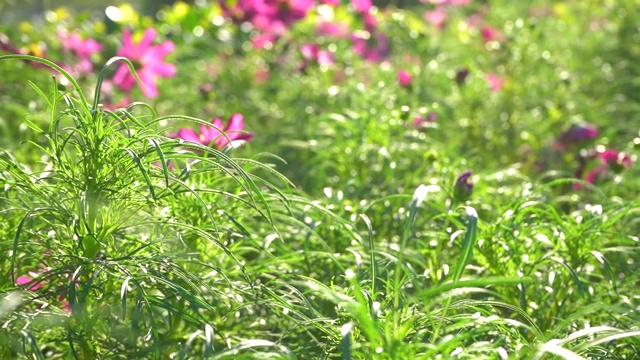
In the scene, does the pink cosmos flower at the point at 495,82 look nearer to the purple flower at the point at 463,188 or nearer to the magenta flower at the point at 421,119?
the magenta flower at the point at 421,119

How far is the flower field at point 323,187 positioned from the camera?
1.12 m

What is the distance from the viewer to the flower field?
1115 millimetres

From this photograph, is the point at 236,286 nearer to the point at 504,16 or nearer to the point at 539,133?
the point at 539,133

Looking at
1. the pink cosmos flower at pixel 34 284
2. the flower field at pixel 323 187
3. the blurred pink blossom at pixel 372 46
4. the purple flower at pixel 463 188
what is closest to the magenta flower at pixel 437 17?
the flower field at pixel 323 187

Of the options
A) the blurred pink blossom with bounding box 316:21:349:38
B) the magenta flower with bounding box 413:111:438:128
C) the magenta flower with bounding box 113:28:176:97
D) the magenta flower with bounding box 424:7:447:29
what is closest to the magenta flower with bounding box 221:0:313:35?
the blurred pink blossom with bounding box 316:21:349:38

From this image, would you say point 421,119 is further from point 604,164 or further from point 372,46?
point 372,46

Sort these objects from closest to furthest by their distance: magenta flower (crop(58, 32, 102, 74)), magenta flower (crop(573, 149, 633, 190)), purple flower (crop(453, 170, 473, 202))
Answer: purple flower (crop(453, 170, 473, 202))
magenta flower (crop(573, 149, 633, 190))
magenta flower (crop(58, 32, 102, 74))

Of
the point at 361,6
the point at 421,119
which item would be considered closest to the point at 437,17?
the point at 361,6

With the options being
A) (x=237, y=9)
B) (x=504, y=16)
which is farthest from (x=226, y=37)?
(x=504, y=16)

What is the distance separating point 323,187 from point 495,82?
39.1 inches

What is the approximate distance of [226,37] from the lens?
10.2ft

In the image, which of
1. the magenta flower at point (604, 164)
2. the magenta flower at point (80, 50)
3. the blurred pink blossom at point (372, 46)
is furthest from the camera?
the blurred pink blossom at point (372, 46)

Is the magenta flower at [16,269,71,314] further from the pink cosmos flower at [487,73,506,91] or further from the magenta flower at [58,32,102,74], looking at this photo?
the pink cosmos flower at [487,73,506,91]

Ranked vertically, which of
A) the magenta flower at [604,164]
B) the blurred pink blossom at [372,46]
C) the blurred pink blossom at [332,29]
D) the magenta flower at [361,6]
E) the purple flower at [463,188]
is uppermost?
the magenta flower at [361,6]
